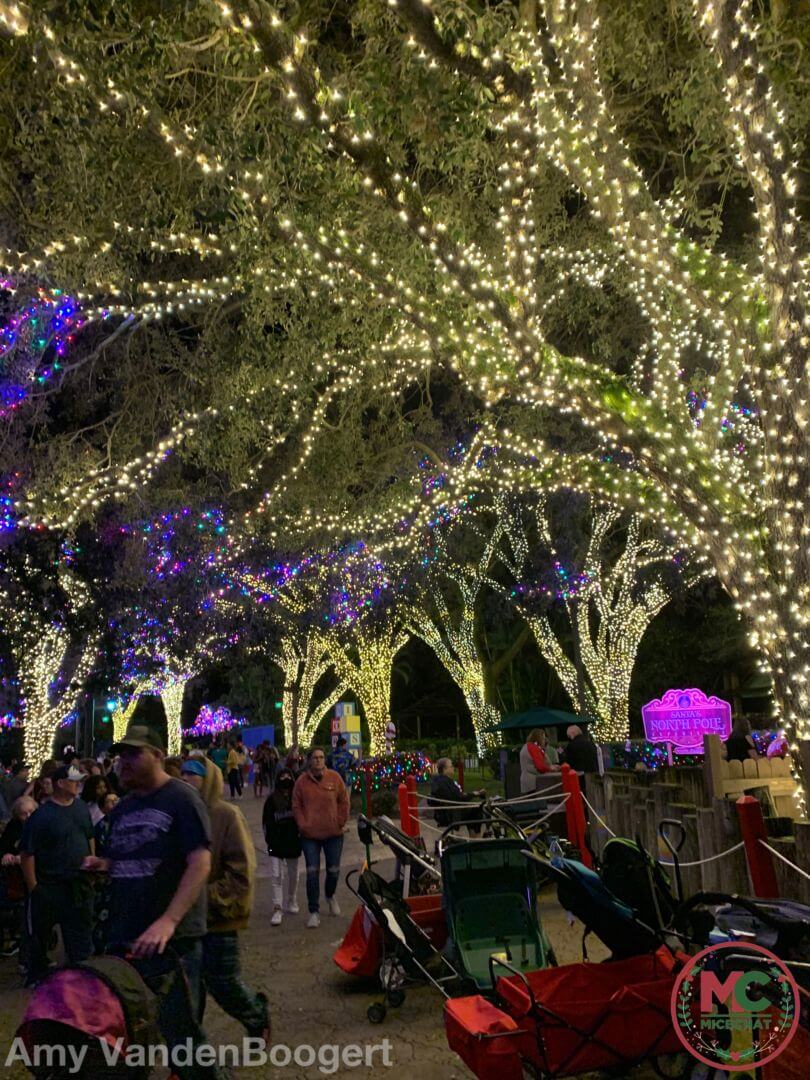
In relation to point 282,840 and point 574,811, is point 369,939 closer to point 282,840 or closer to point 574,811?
point 282,840

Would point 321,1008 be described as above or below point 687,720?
below

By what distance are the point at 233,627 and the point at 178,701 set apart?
684 inches

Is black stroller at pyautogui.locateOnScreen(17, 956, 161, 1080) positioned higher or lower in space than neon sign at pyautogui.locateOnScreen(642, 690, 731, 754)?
lower

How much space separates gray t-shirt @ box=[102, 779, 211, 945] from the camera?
3.97m

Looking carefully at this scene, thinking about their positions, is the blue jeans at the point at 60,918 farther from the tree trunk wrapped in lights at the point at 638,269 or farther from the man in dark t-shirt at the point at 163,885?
the tree trunk wrapped in lights at the point at 638,269

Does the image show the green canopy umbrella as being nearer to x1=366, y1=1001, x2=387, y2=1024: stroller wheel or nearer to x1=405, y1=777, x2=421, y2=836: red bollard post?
x1=405, y1=777, x2=421, y2=836: red bollard post

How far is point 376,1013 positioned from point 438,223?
5941mm

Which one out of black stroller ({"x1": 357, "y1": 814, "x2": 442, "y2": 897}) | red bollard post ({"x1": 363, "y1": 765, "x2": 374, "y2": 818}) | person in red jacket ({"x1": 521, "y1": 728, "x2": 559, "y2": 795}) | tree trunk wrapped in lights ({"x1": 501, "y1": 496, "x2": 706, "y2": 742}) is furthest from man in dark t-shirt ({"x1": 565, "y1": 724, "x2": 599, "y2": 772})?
tree trunk wrapped in lights ({"x1": 501, "y1": 496, "x2": 706, "y2": 742})

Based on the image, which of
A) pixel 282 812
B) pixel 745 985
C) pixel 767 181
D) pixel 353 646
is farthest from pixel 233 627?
pixel 745 985

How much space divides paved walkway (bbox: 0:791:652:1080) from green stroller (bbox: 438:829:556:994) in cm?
60

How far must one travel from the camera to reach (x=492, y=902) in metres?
5.82

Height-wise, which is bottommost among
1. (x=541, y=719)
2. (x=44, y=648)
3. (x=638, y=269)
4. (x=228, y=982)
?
(x=228, y=982)

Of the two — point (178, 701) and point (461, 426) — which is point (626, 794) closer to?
point (461, 426)

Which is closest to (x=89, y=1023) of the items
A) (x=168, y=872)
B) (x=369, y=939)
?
(x=168, y=872)
